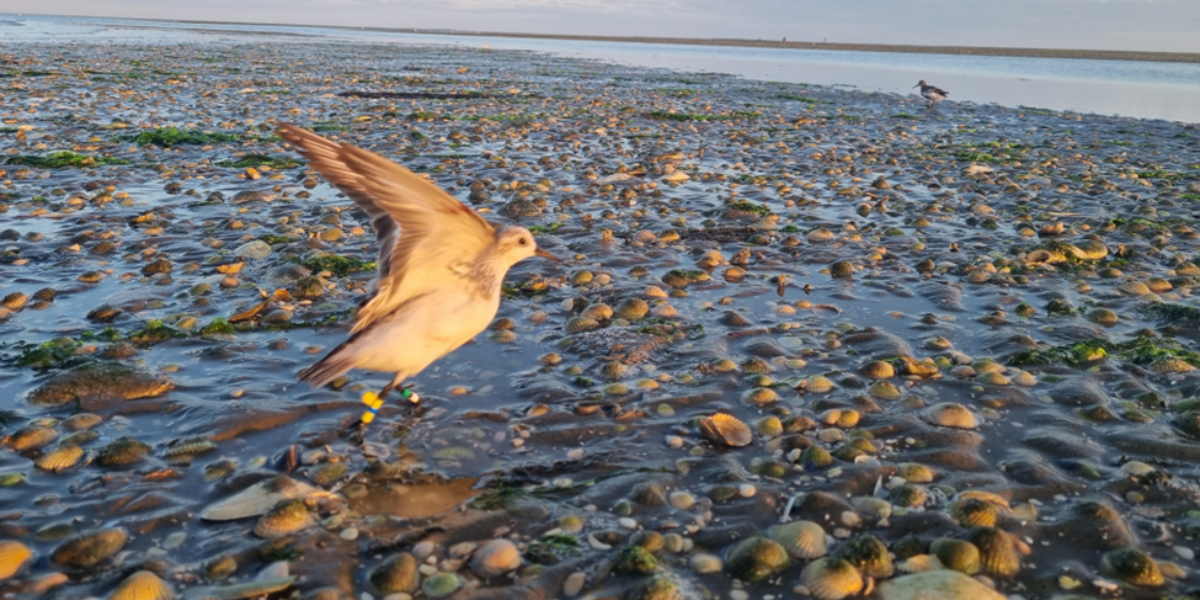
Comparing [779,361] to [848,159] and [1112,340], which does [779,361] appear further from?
[848,159]

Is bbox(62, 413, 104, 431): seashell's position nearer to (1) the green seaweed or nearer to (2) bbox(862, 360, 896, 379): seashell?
(2) bbox(862, 360, 896, 379): seashell

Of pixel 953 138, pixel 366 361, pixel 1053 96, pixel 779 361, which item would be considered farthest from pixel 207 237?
pixel 1053 96

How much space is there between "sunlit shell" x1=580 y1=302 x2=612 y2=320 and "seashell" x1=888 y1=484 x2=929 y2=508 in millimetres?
2782

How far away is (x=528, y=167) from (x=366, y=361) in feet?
28.0

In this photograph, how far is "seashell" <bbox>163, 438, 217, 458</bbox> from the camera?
154 inches

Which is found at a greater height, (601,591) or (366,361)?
(366,361)

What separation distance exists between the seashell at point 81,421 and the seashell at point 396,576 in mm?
2186

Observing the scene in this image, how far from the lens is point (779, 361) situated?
17.3 ft

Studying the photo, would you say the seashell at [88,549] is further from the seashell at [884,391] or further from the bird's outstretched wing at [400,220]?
the seashell at [884,391]

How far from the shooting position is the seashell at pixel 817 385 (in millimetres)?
4797

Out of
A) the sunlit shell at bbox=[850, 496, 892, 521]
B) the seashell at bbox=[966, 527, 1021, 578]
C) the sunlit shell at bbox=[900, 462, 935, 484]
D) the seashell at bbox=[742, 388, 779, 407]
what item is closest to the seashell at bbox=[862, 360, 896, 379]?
the seashell at bbox=[742, 388, 779, 407]

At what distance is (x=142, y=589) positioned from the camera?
9.21 ft

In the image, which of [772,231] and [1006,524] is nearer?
[1006,524]

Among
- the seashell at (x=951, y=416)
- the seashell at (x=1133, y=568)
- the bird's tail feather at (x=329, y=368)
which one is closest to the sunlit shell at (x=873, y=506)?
the seashell at (x=1133, y=568)
